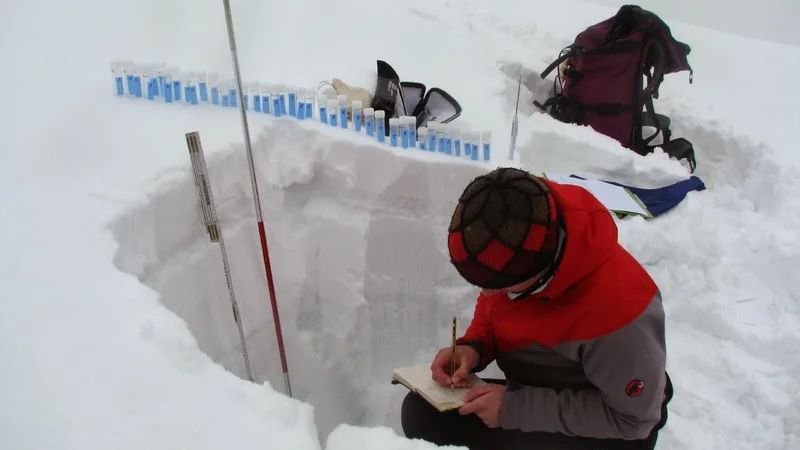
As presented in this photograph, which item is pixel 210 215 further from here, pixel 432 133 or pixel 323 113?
pixel 432 133

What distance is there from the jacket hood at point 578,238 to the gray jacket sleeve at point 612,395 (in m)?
0.13

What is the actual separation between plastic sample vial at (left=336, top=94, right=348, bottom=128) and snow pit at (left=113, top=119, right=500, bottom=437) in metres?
0.05

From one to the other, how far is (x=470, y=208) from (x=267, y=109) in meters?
1.36

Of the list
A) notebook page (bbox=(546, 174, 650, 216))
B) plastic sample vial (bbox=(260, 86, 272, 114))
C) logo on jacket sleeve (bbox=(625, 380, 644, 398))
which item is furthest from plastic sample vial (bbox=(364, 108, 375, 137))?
logo on jacket sleeve (bbox=(625, 380, 644, 398))

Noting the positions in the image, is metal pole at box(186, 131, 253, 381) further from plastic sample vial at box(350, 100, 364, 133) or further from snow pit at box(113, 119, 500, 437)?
plastic sample vial at box(350, 100, 364, 133)

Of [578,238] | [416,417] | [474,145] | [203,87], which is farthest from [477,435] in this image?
[203,87]

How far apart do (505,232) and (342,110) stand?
134 centimetres

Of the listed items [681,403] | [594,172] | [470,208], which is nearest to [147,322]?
[470,208]

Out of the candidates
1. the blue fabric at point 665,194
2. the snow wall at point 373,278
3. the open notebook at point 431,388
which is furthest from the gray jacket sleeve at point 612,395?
the blue fabric at point 665,194

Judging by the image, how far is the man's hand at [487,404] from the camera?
1.39 metres

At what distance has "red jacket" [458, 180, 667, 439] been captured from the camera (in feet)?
3.92

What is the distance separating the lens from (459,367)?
149cm

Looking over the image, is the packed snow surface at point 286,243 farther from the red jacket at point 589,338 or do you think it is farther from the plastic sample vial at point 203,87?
the red jacket at point 589,338

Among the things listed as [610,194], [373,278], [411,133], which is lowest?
[373,278]
